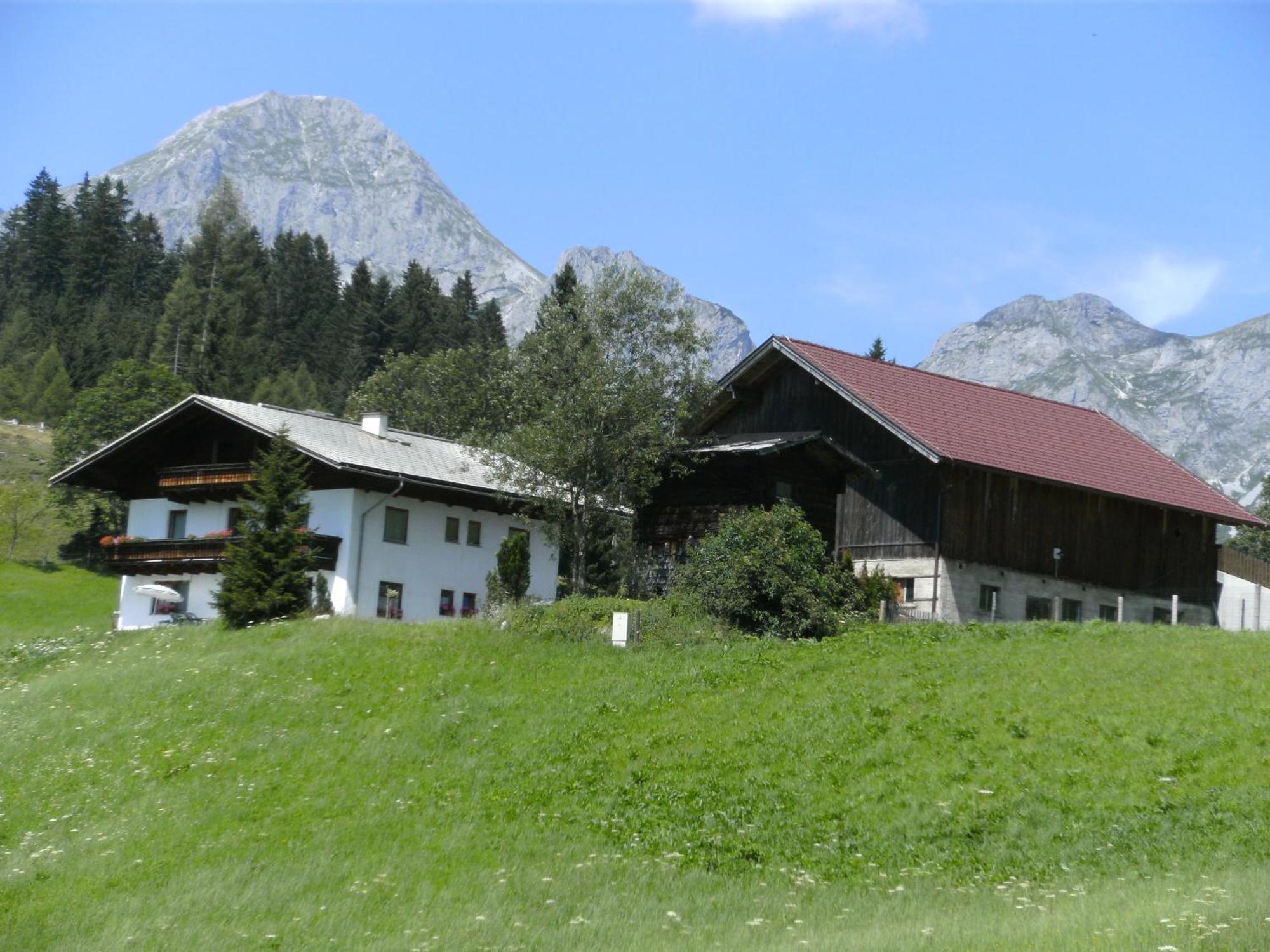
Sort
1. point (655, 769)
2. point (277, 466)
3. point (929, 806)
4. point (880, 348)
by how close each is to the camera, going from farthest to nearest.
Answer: point (880, 348), point (277, 466), point (655, 769), point (929, 806)

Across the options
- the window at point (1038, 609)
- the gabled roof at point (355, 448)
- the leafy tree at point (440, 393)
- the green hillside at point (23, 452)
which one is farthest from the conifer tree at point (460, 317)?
the window at point (1038, 609)

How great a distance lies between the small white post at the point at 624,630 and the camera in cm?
3497

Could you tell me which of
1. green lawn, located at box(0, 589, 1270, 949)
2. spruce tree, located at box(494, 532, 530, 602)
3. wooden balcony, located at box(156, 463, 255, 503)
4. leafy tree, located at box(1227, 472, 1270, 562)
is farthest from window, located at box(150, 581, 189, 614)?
leafy tree, located at box(1227, 472, 1270, 562)

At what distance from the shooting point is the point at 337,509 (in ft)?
144

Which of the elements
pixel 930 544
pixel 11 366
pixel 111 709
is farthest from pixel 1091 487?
pixel 11 366

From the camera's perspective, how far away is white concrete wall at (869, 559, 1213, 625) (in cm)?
4006

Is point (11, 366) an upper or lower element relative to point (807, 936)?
upper

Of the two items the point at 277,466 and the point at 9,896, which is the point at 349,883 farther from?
the point at 277,466

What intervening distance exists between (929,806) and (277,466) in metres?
22.7

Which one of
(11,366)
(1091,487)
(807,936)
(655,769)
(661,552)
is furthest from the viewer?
(11,366)

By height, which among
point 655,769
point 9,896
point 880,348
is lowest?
point 9,896

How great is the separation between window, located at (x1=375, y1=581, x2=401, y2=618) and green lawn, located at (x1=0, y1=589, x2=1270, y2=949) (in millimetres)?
7854

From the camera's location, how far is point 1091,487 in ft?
140

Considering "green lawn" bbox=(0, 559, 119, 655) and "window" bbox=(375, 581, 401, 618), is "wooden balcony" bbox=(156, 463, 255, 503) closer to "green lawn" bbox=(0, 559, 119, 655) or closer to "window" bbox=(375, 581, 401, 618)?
"window" bbox=(375, 581, 401, 618)
